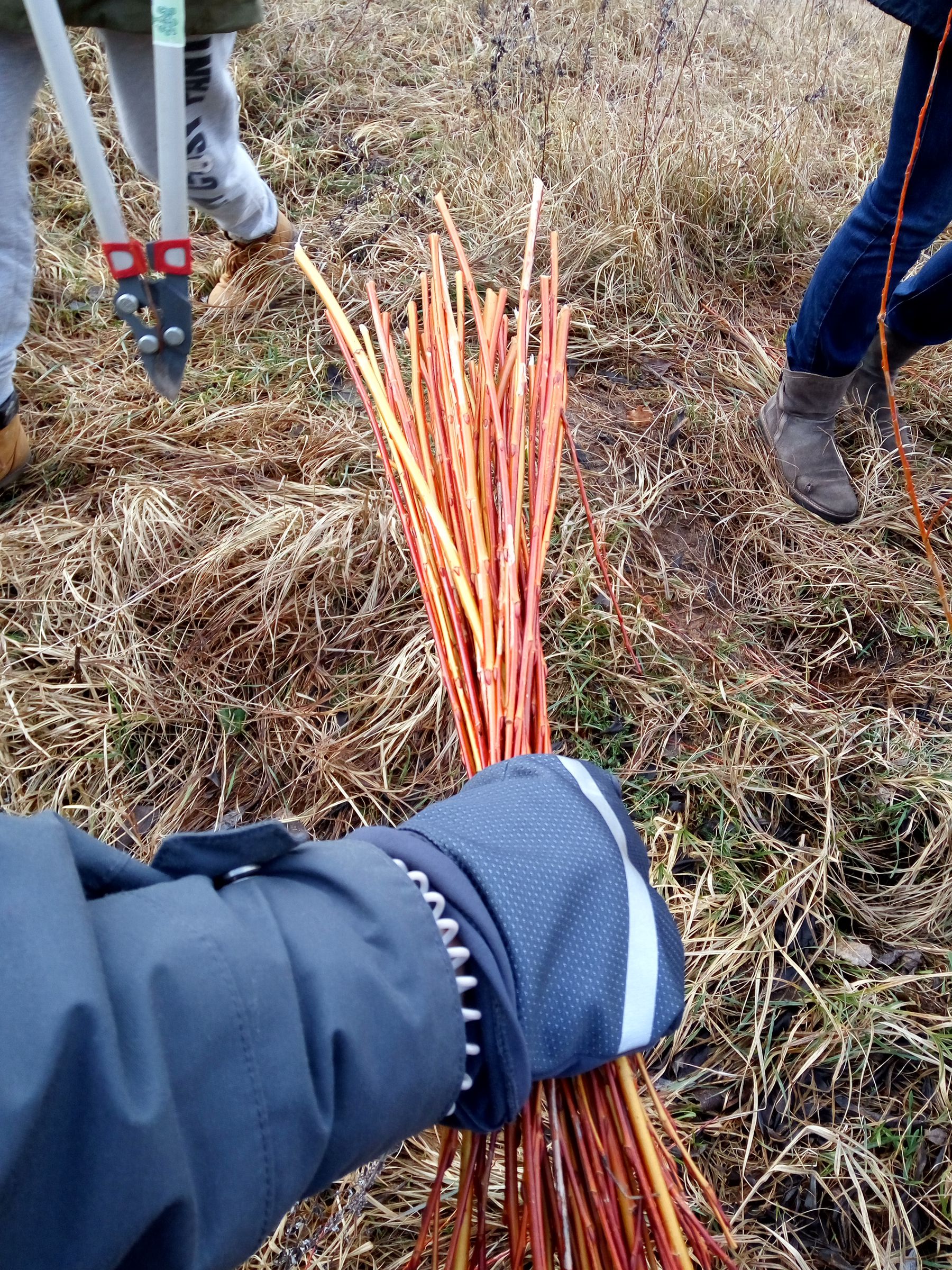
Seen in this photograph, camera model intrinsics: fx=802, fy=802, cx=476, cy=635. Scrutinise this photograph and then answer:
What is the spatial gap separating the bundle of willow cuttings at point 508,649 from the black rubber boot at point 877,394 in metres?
1.13

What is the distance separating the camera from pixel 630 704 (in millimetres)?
1624

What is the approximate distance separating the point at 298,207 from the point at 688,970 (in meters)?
2.70

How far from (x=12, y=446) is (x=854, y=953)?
2.09 m

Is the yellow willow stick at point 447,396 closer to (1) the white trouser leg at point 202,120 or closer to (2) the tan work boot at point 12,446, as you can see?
(1) the white trouser leg at point 202,120

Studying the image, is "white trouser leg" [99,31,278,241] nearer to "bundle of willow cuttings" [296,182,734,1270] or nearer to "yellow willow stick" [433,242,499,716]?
"bundle of willow cuttings" [296,182,734,1270]

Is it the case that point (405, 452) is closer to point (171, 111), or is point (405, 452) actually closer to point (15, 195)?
point (171, 111)

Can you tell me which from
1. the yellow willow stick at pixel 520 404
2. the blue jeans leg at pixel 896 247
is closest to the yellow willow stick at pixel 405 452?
the yellow willow stick at pixel 520 404

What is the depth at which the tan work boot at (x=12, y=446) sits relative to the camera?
188 centimetres

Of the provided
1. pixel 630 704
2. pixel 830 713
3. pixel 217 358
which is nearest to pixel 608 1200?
pixel 630 704

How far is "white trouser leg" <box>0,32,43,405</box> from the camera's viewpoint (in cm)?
150

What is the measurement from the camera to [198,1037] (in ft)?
1.91

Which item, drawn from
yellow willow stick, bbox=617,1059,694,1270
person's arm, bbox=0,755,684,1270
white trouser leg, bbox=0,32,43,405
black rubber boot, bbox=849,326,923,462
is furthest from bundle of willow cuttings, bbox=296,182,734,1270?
black rubber boot, bbox=849,326,923,462

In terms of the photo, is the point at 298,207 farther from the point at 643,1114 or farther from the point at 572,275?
the point at 643,1114

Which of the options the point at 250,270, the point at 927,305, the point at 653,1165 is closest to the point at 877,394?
the point at 927,305
